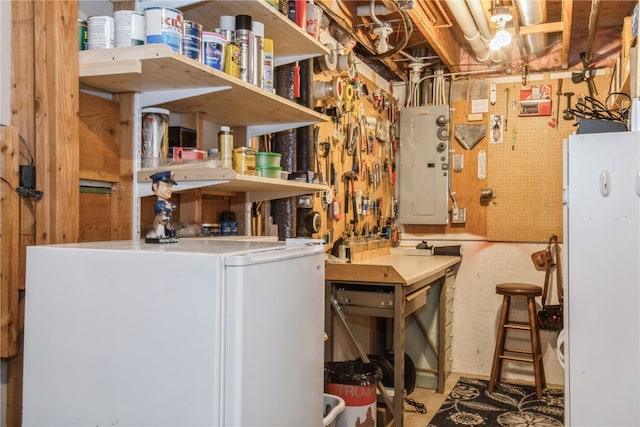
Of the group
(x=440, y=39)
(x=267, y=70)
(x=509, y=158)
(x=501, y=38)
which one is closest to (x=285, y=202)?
(x=267, y=70)

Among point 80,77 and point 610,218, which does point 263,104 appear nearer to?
point 80,77

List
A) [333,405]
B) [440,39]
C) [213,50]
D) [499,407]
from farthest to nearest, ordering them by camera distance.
Result: [440,39]
[499,407]
[333,405]
[213,50]

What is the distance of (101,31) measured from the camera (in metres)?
1.63

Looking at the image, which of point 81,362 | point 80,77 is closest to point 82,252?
point 81,362

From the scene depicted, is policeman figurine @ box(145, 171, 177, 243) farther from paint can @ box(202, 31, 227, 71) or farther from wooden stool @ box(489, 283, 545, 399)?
wooden stool @ box(489, 283, 545, 399)

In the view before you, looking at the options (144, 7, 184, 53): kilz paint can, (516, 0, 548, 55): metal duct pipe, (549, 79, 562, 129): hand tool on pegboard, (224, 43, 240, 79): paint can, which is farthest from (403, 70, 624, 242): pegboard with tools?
(144, 7, 184, 53): kilz paint can

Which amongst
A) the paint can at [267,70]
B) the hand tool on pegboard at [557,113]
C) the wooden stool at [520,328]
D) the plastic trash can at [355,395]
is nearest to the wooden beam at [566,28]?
the hand tool on pegboard at [557,113]

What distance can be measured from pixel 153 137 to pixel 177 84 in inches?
9.3

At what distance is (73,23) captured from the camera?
1636mm

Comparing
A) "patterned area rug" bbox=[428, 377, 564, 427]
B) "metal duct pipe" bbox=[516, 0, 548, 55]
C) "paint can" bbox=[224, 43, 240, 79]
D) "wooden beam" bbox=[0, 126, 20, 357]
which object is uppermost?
"metal duct pipe" bbox=[516, 0, 548, 55]

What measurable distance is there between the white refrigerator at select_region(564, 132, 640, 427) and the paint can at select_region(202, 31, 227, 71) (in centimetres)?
135

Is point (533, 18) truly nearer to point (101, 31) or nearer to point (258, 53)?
point (258, 53)

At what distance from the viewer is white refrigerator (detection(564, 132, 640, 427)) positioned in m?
1.99

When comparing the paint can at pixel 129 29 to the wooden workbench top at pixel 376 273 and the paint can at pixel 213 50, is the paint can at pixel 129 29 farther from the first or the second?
the wooden workbench top at pixel 376 273
